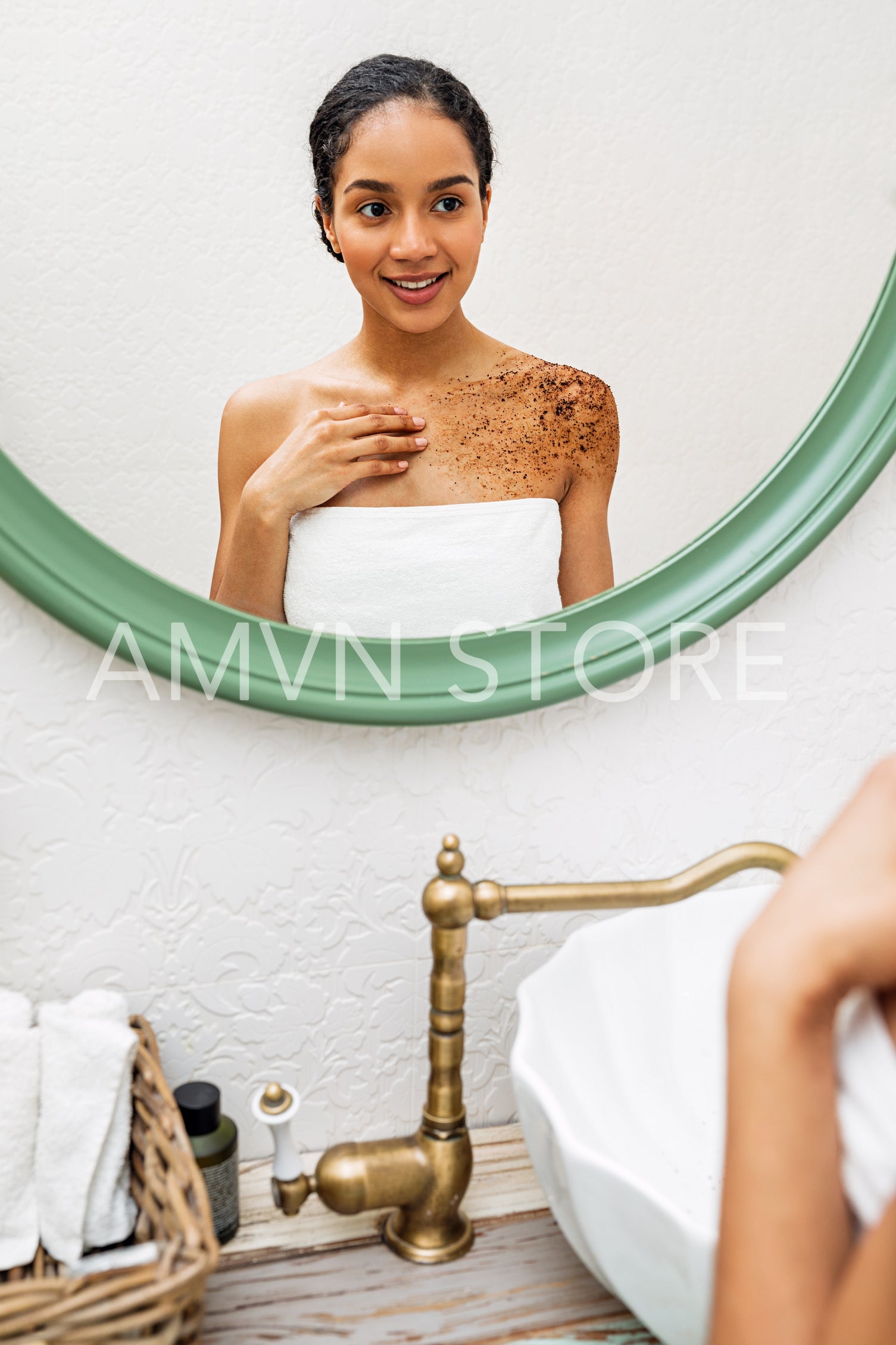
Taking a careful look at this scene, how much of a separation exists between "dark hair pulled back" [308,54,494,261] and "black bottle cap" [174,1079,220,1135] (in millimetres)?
540

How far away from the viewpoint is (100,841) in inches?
27.3

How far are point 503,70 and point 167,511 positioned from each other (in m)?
0.36

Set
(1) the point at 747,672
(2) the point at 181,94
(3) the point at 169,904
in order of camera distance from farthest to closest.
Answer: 1. (1) the point at 747,672
2. (3) the point at 169,904
3. (2) the point at 181,94

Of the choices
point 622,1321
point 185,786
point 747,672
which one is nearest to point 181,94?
point 185,786

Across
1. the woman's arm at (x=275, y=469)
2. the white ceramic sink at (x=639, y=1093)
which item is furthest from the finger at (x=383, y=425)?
the white ceramic sink at (x=639, y=1093)

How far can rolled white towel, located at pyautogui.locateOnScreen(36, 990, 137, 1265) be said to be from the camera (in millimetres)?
590

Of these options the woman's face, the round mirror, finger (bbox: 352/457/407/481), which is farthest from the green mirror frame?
the woman's face

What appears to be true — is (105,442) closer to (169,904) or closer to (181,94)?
(181,94)

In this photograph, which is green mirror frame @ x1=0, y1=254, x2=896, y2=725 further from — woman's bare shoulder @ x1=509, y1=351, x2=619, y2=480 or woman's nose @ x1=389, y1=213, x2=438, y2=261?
woman's nose @ x1=389, y1=213, x2=438, y2=261

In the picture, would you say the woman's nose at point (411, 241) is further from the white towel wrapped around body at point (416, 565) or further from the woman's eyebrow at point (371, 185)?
the white towel wrapped around body at point (416, 565)

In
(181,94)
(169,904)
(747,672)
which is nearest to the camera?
(181,94)

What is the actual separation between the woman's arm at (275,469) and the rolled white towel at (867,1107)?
46cm

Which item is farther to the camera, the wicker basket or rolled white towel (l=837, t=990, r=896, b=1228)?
the wicker basket

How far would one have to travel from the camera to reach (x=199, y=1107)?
0.65 meters
